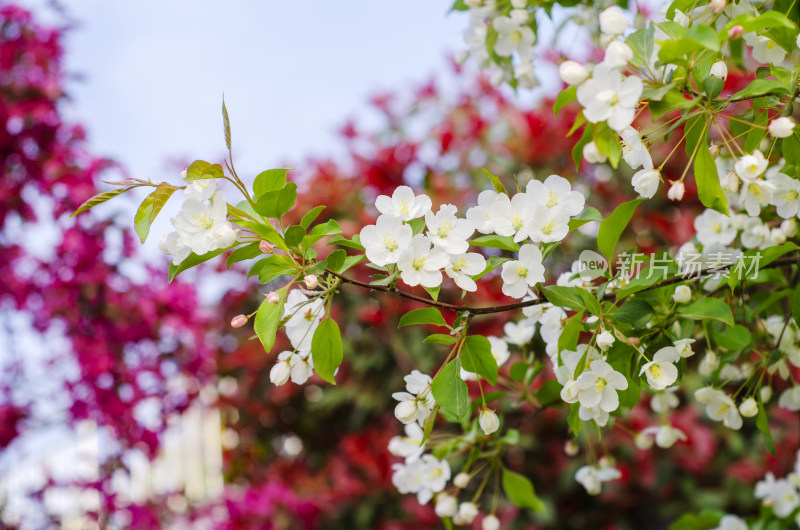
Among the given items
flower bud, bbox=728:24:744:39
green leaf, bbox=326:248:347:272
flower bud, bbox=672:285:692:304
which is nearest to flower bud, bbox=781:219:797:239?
flower bud, bbox=672:285:692:304

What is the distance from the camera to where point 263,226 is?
2.61 feet

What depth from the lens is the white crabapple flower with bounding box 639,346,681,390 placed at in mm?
832

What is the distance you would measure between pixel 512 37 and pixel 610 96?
2.44 ft

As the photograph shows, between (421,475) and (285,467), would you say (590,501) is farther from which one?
(421,475)

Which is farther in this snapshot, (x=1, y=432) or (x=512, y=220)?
(x=1, y=432)

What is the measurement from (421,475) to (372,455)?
123 cm

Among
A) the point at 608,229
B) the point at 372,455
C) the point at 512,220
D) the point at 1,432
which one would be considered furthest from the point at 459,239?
the point at 1,432

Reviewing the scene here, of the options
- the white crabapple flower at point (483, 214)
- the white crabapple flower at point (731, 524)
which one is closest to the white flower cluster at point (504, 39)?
the white crabapple flower at point (483, 214)

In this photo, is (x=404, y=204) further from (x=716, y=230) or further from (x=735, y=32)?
(x=716, y=230)

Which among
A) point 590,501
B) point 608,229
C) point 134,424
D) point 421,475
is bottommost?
point 590,501

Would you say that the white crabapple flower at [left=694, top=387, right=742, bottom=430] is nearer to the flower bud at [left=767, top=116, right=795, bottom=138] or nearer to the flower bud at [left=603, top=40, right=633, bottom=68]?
the flower bud at [left=767, top=116, right=795, bottom=138]

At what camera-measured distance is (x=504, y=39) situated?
4.55 feet

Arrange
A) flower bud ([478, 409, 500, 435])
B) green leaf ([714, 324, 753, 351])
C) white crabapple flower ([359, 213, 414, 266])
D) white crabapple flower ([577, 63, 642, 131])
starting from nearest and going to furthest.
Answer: white crabapple flower ([577, 63, 642, 131]) → white crabapple flower ([359, 213, 414, 266]) → flower bud ([478, 409, 500, 435]) → green leaf ([714, 324, 753, 351])

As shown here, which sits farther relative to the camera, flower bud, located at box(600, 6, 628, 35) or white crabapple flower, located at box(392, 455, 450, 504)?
white crabapple flower, located at box(392, 455, 450, 504)
